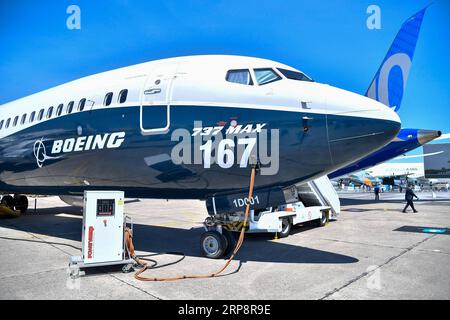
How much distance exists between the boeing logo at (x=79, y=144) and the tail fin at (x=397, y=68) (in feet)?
66.7

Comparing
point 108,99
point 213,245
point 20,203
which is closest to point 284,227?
point 213,245

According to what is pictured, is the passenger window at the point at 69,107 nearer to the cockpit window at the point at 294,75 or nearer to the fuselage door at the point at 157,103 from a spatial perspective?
the fuselage door at the point at 157,103

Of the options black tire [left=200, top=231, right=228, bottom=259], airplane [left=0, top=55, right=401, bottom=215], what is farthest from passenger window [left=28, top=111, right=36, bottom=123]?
black tire [left=200, top=231, right=228, bottom=259]

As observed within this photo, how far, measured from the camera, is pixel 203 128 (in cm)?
705

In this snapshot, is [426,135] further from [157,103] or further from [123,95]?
[123,95]

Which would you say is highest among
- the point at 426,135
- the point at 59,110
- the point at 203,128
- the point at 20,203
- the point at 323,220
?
the point at 426,135

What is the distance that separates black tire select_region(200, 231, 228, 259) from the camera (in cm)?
718

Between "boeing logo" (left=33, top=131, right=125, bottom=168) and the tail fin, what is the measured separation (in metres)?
20.3

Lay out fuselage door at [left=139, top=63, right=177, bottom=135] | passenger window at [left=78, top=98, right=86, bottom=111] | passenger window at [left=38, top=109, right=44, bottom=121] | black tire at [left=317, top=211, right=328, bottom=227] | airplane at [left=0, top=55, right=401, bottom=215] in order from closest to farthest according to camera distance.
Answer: airplane at [left=0, top=55, right=401, bottom=215], fuselage door at [left=139, top=63, right=177, bottom=135], passenger window at [left=78, top=98, right=86, bottom=111], passenger window at [left=38, top=109, right=44, bottom=121], black tire at [left=317, top=211, right=328, bottom=227]

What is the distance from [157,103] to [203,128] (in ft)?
4.33

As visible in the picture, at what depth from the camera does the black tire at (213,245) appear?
7.18m

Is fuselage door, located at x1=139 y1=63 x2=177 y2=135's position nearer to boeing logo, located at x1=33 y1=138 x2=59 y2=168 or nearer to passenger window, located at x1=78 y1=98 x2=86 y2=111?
passenger window, located at x1=78 y1=98 x2=86 y2=111

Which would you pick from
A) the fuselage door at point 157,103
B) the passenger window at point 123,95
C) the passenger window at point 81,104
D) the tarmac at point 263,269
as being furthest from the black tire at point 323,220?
the passenger window at point 81,104
